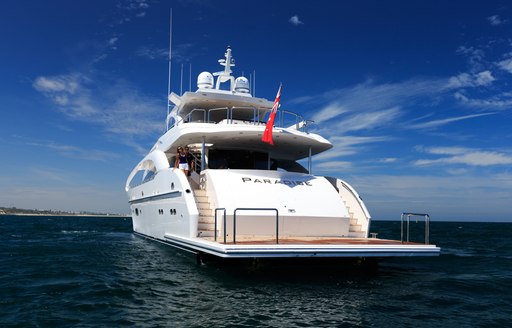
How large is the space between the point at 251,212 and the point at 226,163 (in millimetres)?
4916

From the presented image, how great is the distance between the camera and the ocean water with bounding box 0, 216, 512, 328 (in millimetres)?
6461

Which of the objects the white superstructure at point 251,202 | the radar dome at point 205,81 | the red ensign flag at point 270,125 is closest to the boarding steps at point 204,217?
the white superstructure at point 251,202

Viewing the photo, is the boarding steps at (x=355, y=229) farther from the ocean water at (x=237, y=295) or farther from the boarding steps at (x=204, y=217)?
the boarding steps at (x=204, y=217)

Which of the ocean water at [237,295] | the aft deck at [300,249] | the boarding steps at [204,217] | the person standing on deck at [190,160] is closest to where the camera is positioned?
the ocean water at [237,295]

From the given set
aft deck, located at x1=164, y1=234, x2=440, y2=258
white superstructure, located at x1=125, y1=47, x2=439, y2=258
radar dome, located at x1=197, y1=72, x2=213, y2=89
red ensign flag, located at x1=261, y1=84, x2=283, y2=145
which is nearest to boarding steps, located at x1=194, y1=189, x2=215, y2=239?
white superstructure, located at x1=125, y1=47, x2=439, y2=258

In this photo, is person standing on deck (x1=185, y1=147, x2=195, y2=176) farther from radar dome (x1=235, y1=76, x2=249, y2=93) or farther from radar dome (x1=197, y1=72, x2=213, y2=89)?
radar dome (x1=235, y1=76, x2=249, y2=93)

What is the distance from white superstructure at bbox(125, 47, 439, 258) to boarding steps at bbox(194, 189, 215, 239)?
0.08 feet

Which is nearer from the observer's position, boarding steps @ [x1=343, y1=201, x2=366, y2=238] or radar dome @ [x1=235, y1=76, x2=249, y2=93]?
boarding steps @ [x1=343, y1=201, x2=366, y2=238]

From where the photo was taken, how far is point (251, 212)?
1108 centimetres

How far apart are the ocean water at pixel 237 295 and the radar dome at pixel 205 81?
28.8 feet

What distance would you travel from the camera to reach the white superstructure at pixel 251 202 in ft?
29.5

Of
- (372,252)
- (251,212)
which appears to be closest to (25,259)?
(251,212)

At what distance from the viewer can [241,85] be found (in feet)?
61.7

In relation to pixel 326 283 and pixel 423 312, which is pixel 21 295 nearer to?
pixel 326 283
